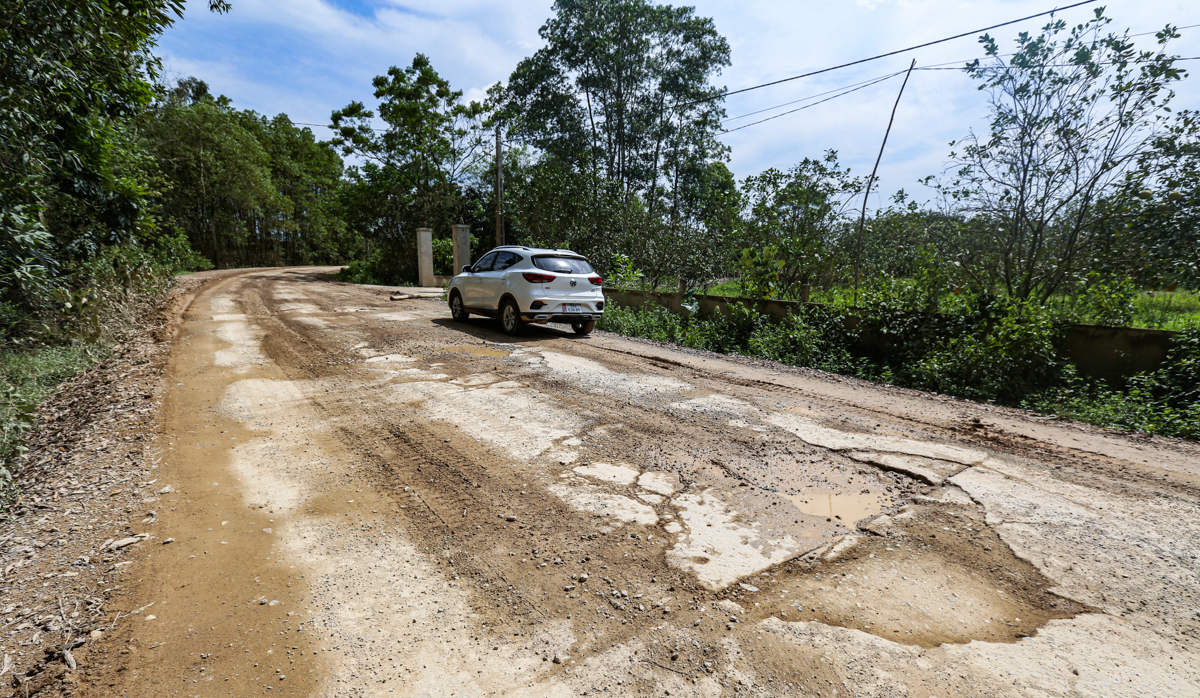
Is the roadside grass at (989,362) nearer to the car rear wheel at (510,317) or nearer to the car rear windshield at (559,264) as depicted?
the car rear windshield at (559,264)

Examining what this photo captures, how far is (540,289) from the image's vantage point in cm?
991

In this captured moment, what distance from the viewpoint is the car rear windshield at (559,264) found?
10062 millimetres

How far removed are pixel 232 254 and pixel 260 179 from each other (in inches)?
314

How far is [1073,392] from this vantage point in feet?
21.5

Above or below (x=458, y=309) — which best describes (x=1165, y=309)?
above

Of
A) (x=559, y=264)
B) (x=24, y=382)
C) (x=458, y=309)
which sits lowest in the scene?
(x=24, y=382)

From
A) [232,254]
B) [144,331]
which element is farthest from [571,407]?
[232,254]

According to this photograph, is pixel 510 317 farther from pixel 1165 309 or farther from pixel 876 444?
pixel 1165 309

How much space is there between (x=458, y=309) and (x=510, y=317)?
228 centimetres

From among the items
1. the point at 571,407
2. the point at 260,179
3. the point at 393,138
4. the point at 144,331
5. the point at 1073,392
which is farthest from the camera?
the point at 260,179

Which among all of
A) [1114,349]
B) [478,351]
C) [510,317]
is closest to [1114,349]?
[1114,349]

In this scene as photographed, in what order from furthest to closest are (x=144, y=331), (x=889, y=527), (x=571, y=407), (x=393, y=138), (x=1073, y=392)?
1. (x=393, y=138)
2. (x=144, y=331)
3. (x=1073, y=392)
4. (x=571, y=407)
5. (x=889, y=527)

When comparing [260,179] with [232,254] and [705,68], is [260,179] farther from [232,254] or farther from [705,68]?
[705,68]

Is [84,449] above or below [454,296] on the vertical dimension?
below
